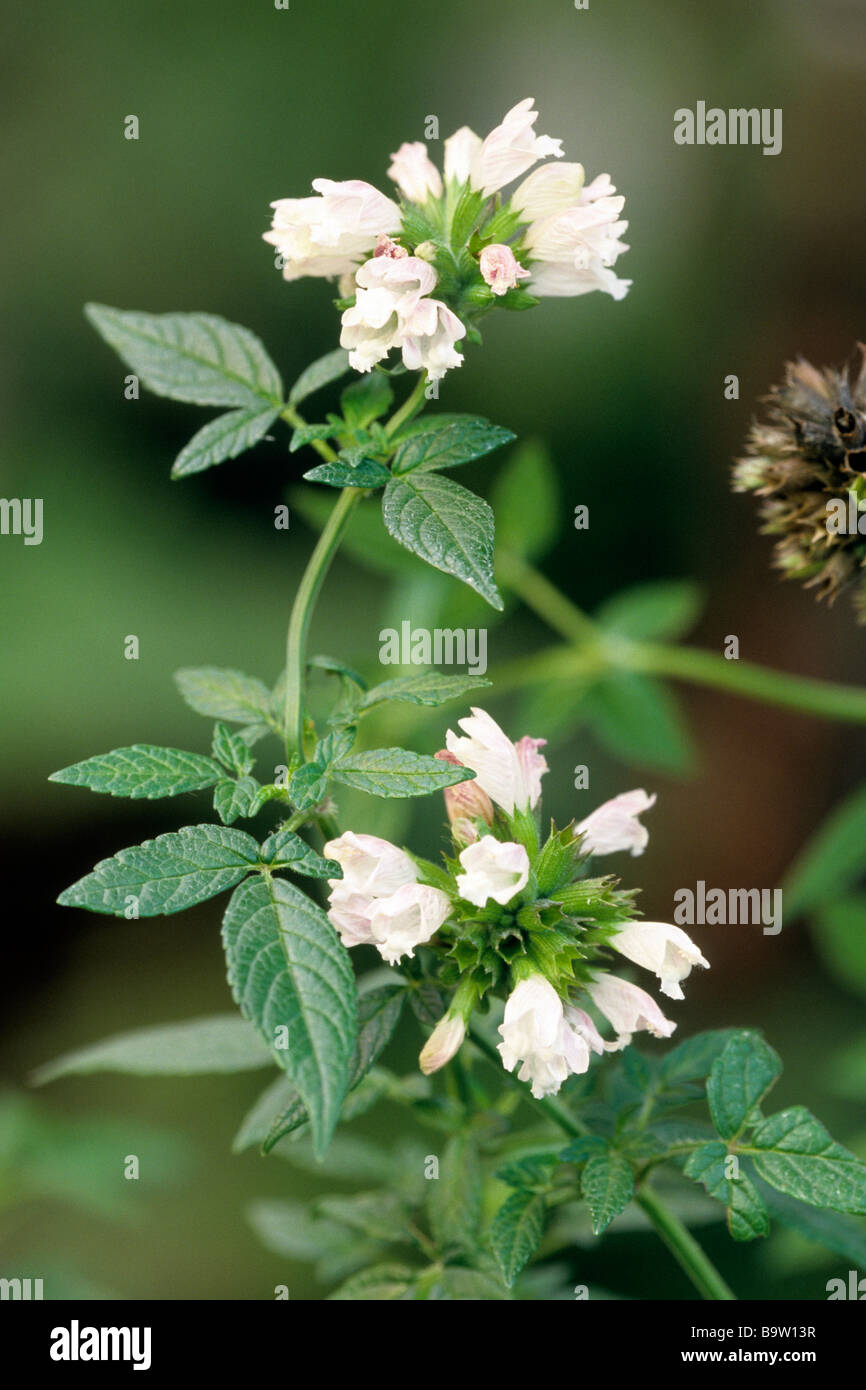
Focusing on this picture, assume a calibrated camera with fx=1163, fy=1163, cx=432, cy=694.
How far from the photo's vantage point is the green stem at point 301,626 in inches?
28.5

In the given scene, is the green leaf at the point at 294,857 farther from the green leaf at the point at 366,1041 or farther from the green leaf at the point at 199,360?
the green leaf at the point at 199,360

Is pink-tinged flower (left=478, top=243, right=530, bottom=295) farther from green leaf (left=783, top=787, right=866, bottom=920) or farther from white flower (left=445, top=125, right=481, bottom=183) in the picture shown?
green leaf (left=783, top=787, right=866, bottom=920)

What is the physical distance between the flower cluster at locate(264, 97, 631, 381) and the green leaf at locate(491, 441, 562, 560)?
0.69 m

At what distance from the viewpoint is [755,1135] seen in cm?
73

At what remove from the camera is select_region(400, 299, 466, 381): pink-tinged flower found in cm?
70

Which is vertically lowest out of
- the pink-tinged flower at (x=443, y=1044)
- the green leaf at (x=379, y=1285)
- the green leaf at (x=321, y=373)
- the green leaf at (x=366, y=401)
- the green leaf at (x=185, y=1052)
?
the green leaf at (x=379, y=1285)

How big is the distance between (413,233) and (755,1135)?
626mm

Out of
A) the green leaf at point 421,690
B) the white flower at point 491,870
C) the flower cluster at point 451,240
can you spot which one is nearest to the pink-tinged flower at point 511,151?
the flower cluster at point 451,240

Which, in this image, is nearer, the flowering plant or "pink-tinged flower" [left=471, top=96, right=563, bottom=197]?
the flowering plant

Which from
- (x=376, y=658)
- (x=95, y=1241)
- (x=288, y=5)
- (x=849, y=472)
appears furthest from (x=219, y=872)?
(x=288, y=5)

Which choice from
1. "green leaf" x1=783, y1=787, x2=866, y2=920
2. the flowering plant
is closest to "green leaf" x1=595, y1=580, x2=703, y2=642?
"green leaf" x1=783, y1=787, x2=866, y2=920

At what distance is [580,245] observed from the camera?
768 millimetres

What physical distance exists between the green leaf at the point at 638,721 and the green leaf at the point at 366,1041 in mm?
763

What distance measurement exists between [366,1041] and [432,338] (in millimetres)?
435
